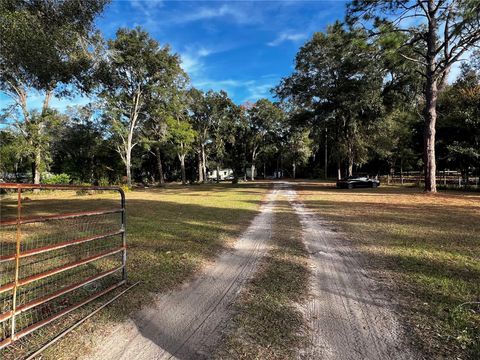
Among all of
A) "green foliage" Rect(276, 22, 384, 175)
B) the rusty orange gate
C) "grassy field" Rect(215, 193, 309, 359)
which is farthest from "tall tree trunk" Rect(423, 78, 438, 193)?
the rusty orange gate

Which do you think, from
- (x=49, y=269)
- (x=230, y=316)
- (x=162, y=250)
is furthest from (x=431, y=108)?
(x=49, y=269)

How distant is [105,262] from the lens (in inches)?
204

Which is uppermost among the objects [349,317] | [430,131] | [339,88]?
[339,88]

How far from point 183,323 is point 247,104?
1889 inches

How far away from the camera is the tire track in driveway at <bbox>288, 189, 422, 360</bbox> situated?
2707 mm

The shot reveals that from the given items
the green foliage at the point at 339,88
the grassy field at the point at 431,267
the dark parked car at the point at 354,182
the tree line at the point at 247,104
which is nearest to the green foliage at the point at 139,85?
the tree line at the point at 247,104

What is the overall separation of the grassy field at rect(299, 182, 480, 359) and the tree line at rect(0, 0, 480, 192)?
9614mm

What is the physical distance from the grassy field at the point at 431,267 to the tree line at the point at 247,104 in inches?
378

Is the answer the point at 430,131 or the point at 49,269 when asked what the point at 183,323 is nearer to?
the point at 49,269

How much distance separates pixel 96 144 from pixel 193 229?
1353 inches

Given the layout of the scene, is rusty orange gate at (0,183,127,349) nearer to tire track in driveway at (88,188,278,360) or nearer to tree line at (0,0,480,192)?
tire track in driveway at (88,188,278,360)

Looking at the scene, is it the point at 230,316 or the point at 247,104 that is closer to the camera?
the point at 230,316

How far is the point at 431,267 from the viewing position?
4836 mm

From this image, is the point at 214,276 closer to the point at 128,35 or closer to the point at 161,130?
the point at 128,35
